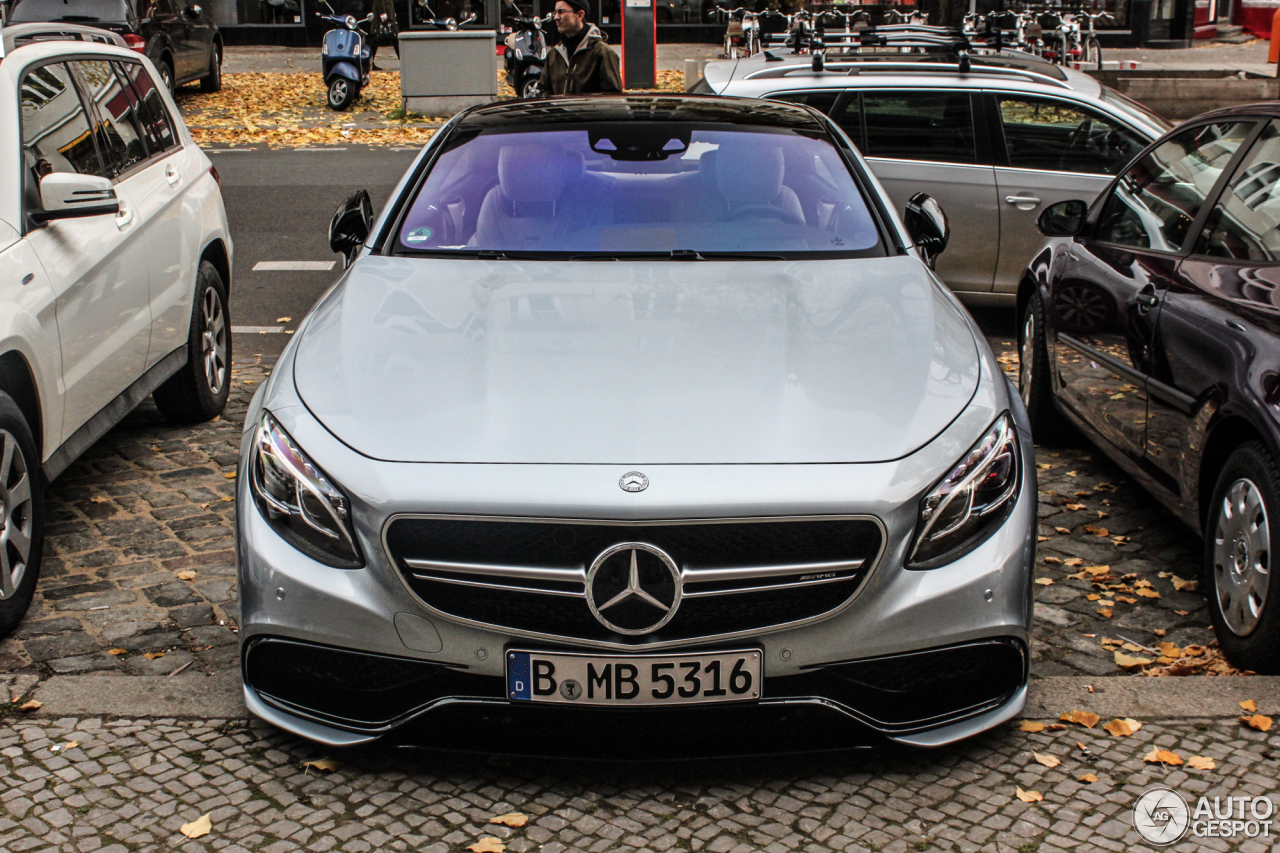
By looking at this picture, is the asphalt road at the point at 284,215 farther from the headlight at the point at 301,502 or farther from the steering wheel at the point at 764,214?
the headlight at the point at 301,502

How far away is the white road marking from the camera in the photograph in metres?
9.96

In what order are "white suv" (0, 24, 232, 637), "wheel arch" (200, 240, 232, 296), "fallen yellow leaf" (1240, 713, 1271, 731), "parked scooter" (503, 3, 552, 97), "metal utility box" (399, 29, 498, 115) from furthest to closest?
"parked scooter" (503, 3, 552, 97) → "metal utility box" (399, 29, 498, 115) → "wheel arch" (200, 240, 232, 296) → "white suv" (0, 24, 232, 637) → "fallen yellow leaf" (1240, 713, 1271, 731)

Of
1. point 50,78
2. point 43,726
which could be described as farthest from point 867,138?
point 43,726

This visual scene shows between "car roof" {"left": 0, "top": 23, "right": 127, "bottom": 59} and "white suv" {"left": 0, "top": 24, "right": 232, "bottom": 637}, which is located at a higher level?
"car roof" {"left": 0, "top": 23, "right": 127, "bottom": 59}

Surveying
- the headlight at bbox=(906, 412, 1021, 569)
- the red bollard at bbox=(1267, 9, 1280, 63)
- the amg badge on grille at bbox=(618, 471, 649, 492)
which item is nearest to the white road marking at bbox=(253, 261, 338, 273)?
the amg badge on grille at bbox=(618, 471, 649, 492)

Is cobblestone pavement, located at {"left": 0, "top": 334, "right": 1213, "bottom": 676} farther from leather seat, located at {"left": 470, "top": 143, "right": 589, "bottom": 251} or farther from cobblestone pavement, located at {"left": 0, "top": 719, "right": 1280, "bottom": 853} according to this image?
leather seat, located at {"left": 470, "top": 143, "right": 589, "bottom": 251}

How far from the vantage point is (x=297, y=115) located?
66.3 ft

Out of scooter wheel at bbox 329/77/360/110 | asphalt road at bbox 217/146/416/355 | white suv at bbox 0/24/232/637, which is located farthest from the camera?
scooter wheel at bbox 329/77/360/110

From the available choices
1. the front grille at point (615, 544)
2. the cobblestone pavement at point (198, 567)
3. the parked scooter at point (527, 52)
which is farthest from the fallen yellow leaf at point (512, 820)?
the parked scooter at point (527, 52)

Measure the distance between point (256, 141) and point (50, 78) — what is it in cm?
1260

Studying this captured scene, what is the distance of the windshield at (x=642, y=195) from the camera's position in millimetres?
4523

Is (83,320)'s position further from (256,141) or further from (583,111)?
(256,141)

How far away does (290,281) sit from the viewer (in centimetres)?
964

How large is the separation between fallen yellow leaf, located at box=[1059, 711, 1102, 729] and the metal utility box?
1719 centimetres
